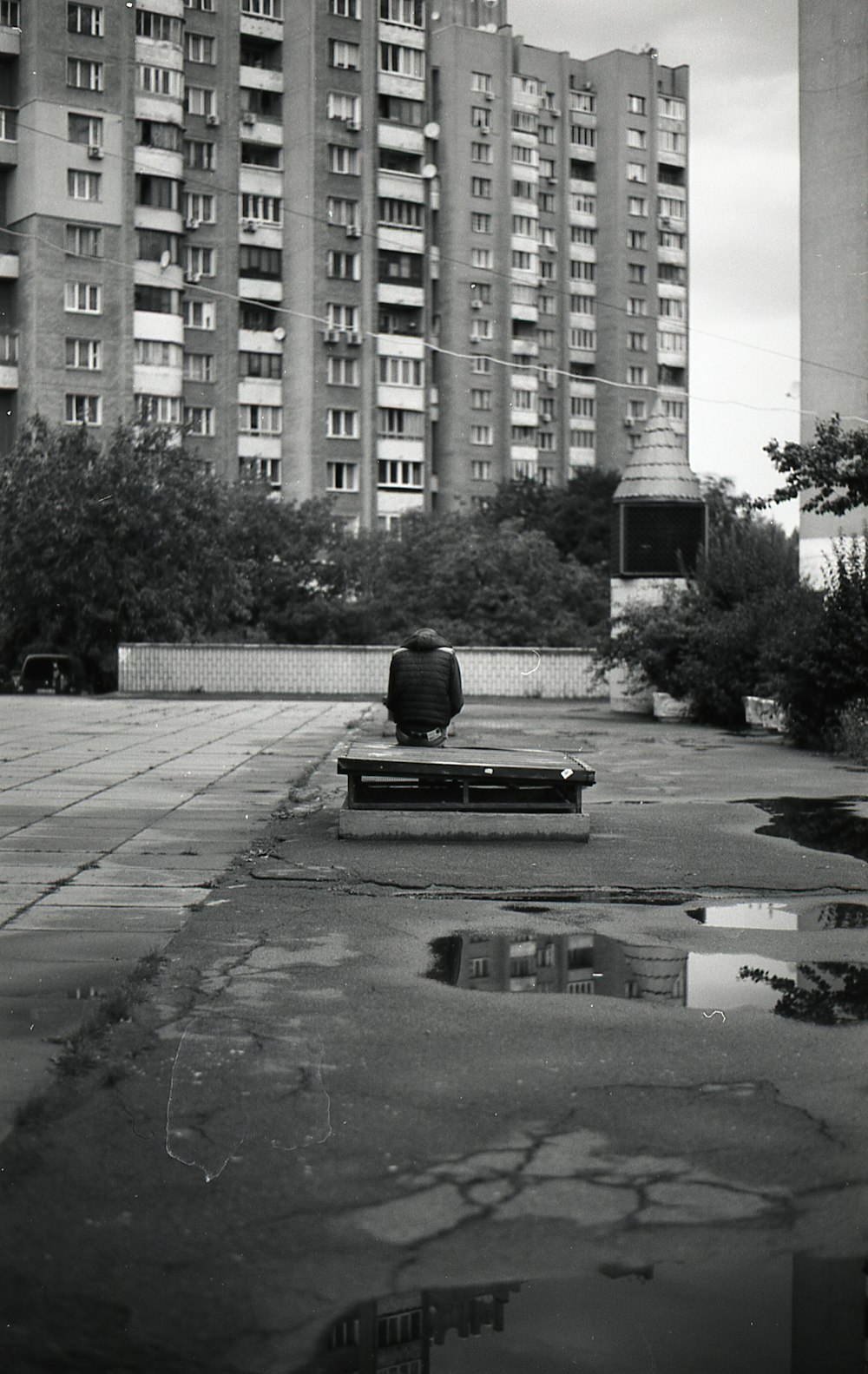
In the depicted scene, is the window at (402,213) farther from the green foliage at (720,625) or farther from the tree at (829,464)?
the tree at (829,464)

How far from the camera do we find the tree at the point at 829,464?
65.5 feet

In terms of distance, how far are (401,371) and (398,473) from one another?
5.35m

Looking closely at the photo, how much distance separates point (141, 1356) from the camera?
129 inches

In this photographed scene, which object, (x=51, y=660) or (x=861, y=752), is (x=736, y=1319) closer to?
(x=861, y=752)

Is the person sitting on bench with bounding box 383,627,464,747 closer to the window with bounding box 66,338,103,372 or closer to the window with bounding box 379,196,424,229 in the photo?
the window with bounding box 66,338,103,372

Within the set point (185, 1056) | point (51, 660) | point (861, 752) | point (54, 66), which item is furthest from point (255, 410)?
point (185, 1056)

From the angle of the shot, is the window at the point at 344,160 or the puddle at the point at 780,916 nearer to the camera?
the puddle at the point at 780,916

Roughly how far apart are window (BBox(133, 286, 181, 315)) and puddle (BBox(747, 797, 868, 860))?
6563 cm

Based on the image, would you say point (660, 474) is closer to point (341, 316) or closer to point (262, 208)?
point (341, 316)

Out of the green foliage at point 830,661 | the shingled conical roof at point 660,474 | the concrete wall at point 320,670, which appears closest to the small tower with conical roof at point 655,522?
the shingled conical roof at point 660,474

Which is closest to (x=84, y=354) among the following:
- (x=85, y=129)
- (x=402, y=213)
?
(x=85, y=129)

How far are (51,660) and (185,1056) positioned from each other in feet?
122

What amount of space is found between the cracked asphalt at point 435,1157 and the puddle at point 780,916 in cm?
6

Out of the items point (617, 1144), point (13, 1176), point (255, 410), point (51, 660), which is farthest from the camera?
point (255, 410)
